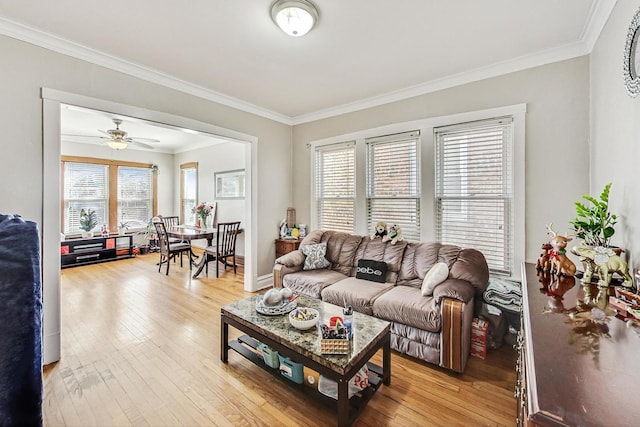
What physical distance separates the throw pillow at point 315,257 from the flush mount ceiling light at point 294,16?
2.43 m

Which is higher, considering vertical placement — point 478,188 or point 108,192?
point 108,192

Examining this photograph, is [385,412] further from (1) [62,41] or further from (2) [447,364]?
(1) [62,41]

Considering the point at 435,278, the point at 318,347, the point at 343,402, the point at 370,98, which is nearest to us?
the point at 343,402

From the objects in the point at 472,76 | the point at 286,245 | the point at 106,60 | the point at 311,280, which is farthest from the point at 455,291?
the point at 106,60

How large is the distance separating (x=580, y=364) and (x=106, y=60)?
12.8ft

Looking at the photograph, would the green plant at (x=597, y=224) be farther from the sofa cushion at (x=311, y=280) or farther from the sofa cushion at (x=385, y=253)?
the sofa cushion at (x=311, y=280)

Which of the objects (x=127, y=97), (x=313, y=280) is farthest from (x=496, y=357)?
(x=127, y=97)

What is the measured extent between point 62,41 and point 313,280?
3246 millimetres

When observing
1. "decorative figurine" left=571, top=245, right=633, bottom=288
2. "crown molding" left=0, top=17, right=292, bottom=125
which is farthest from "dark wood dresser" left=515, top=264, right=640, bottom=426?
"crown molding" left=0, top=17, right=292, bottom=125

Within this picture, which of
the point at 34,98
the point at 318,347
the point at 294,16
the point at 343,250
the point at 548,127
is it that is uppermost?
the point at 294,16

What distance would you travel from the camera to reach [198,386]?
207cm

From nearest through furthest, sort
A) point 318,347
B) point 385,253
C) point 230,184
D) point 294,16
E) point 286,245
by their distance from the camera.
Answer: point 318,347 < point 294,16 < point 385,253 < point 286,245 < point 230,184

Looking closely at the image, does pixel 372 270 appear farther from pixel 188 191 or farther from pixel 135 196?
pixel 135 196

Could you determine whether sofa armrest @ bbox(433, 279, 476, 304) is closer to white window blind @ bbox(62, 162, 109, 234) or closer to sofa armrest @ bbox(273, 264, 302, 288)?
sofa armrest @ bbox(273, 264, 302, 288)
